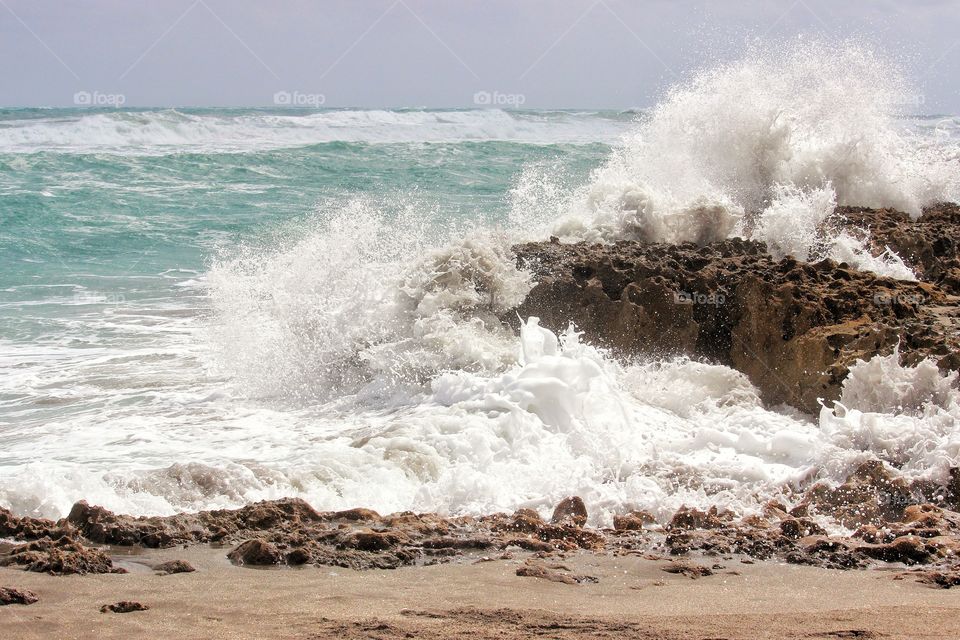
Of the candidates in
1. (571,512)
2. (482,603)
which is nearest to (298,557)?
(482,603)

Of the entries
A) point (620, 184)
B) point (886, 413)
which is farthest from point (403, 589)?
point (620, 184)

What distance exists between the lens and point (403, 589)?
141 inches

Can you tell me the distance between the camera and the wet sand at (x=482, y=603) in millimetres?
3014

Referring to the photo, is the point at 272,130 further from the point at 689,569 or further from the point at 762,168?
the point at 689,569

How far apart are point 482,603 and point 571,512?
152 cm

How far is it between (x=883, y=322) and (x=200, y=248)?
11033 millimetres

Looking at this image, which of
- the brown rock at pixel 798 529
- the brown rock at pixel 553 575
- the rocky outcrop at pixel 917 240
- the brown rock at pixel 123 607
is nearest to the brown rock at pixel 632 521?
the brown rock at pixel 798 529

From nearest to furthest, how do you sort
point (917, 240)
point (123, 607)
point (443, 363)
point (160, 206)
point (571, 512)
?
point (123, 607)
point (571, 512)
point (443, 363)
point (917, 240)
point (160, 206)

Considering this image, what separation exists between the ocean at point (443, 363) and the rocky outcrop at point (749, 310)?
217 mm

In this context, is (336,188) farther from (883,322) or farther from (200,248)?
(883,322)

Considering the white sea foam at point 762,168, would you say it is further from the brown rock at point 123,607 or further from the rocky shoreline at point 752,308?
the brown rock at point 123,607

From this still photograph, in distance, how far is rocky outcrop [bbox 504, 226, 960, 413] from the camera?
6668 millimetres

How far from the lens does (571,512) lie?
4.79 m

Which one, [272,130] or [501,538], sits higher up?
[272,130]
